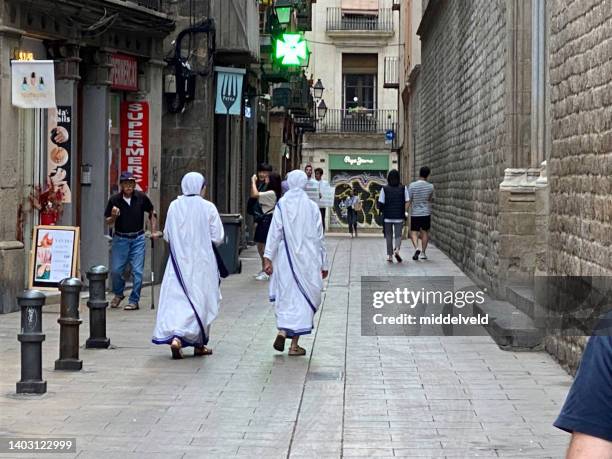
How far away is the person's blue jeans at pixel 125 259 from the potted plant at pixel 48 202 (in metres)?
1.05

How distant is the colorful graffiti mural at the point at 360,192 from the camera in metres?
58.7

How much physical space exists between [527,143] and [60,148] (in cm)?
613

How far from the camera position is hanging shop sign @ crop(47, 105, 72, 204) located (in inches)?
656

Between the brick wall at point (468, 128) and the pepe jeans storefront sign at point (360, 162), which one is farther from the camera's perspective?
the pepe jeans storefront sign at point (360, 162)

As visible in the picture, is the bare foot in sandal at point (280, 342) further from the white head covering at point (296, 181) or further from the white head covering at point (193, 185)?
the white head covering at point (193, 185)

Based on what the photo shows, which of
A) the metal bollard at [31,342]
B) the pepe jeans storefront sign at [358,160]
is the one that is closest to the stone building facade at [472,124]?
the metal bollard at [31,342]

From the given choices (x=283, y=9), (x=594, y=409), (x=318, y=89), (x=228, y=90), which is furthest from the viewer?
(x=318, y=89)

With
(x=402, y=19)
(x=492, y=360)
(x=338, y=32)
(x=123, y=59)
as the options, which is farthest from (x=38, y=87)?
(x=338, y=32)

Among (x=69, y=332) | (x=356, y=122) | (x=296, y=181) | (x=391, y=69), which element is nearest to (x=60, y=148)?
(x=296, y=181)

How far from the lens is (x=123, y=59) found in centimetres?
1909

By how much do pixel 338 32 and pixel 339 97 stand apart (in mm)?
3151

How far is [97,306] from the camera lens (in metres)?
11.8

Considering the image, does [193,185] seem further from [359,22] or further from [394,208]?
[359,22]

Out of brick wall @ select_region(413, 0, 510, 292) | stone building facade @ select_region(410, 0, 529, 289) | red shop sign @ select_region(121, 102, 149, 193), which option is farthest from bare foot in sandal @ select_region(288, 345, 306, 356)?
red shop sign @ select_region(121, 102, 149, 193)
